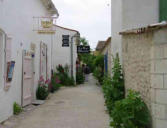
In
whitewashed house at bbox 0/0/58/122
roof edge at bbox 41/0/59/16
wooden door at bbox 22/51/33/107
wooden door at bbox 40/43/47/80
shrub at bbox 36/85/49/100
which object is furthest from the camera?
roof edge at bbox 41/0/59/16

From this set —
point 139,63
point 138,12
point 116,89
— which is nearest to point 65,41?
Answer: point 138,12

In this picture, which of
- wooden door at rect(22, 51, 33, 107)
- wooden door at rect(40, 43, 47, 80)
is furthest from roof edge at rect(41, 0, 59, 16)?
wooden door at rect(22, 51, 33, 107)

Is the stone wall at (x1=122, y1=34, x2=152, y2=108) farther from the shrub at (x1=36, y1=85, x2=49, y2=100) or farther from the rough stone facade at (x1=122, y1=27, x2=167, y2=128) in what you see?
the shrub at (x1=36, y1=85, x2=49, y2=100)

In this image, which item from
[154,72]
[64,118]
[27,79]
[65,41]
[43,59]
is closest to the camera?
[154,72]

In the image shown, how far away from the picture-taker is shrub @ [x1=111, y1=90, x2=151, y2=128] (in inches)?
171

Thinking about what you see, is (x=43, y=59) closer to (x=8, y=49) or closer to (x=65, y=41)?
(x=8, y=49)

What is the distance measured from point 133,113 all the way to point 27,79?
558 cm

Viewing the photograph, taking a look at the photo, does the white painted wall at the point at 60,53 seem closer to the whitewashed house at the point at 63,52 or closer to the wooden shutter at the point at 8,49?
the whitewashed house at the point at 63,52

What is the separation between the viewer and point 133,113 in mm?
4363

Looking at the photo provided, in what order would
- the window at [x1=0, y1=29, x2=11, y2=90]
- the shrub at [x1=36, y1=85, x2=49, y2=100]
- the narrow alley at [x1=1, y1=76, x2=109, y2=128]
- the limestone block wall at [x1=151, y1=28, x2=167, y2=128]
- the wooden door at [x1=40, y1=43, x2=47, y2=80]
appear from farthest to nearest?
the wooden door at [x1=40, y1=43, x2=47, y2=80]
the shrub at [x1=36, y1=85, x2=49, y2=100]
the window at [x1=0, y1=29, x2=11, y2=90]
the narrow alley at [x1=1, y1=76, x2=109, y2=128]
the limestone block wall at [x1=151, y1=28, x2=167, y2=128]

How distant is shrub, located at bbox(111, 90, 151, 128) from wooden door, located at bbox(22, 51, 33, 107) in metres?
4.91

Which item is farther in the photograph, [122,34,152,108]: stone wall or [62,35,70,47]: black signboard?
[62,35,70,47]: black signboard

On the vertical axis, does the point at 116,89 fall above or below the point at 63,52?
below

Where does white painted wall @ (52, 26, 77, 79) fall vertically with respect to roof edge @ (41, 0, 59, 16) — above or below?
below
